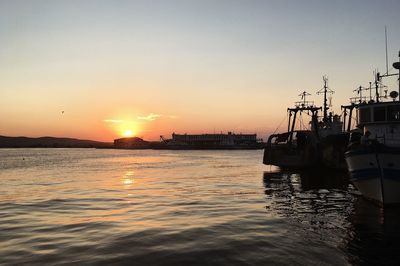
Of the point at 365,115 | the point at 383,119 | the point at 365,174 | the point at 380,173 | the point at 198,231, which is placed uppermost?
the point at 365,115

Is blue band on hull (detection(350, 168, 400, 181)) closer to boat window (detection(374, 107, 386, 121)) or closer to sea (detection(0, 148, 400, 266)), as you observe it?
sea (detection(0, 148, 400, 266))

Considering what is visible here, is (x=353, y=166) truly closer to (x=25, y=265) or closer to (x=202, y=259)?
(x=202, y=259)

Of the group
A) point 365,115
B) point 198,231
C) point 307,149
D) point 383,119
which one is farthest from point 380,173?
point 307,149

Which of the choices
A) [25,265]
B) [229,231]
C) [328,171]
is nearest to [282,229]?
[229,231]

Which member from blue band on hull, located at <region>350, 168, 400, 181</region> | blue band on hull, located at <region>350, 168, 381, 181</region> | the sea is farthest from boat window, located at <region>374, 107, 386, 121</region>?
the sea

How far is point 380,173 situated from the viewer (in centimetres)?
1878

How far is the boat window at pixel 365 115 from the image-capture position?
24.5 meters

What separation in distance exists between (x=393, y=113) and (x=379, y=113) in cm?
82

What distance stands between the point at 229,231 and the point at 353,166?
1067cm

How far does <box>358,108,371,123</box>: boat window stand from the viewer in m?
24.5

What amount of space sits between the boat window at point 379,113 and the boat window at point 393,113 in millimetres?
333

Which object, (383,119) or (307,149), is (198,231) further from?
(307,149)

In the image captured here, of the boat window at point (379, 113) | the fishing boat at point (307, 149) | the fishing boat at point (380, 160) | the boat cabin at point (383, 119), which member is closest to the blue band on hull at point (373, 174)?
the fishing boat at point (380, 160)

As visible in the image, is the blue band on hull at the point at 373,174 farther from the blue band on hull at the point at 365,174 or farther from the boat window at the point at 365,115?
the boat window at the point at 365,115
